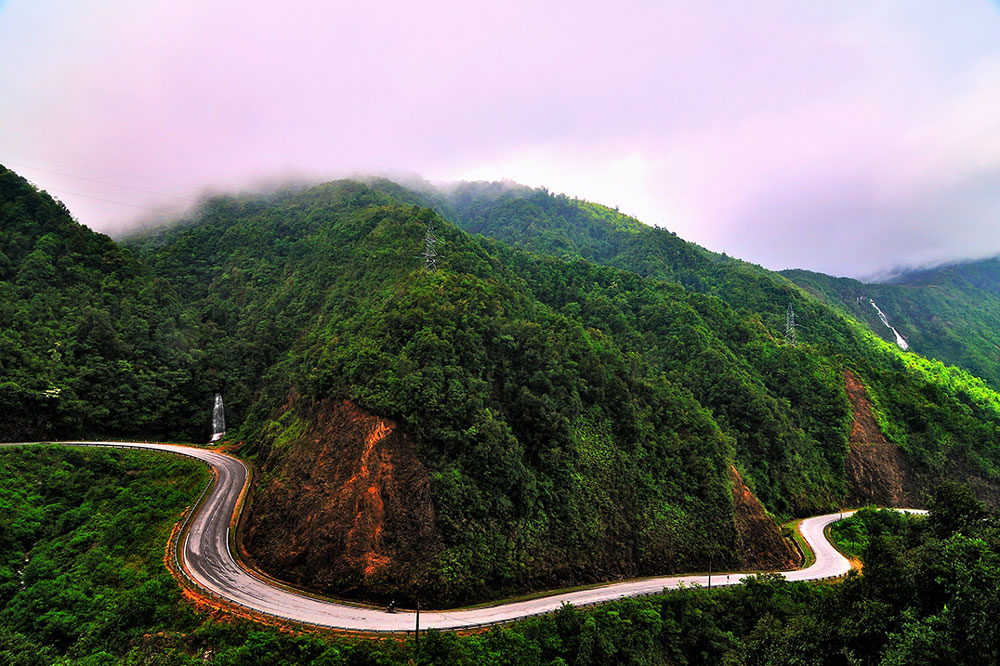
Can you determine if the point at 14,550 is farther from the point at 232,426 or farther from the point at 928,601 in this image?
the point at 928,601

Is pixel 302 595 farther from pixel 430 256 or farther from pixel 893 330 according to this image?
pixel 893 330

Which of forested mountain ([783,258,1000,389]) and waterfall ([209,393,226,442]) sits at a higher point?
forested mountain ([783,258,1000,389])

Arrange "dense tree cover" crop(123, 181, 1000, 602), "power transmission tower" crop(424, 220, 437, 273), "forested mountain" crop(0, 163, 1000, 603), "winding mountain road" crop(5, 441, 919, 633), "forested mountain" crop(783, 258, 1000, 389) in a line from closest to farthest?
"winding mountain road" crop(5, 441, 919, 633) < "forested mountain" crop(0, 163, 1000, 603) < "dense tree cover" crop(123, 181, 1000, 602) < "power transmission tower" crop(424, 220, 437, 273) < "forested mountain" crop(783, 258, 1000, 389)

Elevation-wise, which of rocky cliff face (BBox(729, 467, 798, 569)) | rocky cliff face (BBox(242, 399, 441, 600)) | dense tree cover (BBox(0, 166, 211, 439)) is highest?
dense tree cover (BBox(0, 166, 211, 439))

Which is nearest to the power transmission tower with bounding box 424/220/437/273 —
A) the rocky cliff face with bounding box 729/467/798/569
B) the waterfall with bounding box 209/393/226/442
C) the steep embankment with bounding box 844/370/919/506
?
the waterfall with bounding box 209/393/226/442

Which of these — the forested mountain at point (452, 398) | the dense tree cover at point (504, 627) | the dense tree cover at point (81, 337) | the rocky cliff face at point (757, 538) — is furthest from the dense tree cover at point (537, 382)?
the dense tree cover at point (504, 627)

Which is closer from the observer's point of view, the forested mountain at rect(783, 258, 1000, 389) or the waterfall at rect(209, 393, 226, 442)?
the waterfall at rect(209, 393, 226, 442)

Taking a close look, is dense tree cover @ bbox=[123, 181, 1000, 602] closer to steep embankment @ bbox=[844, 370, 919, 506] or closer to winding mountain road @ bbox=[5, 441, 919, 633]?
steep embankment @ bbox=[844, 370, 919, 506]

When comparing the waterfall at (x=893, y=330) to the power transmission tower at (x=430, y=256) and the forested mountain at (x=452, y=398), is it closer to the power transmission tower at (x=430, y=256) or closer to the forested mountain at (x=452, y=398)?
the forested mountain at (x=452, y=398)
